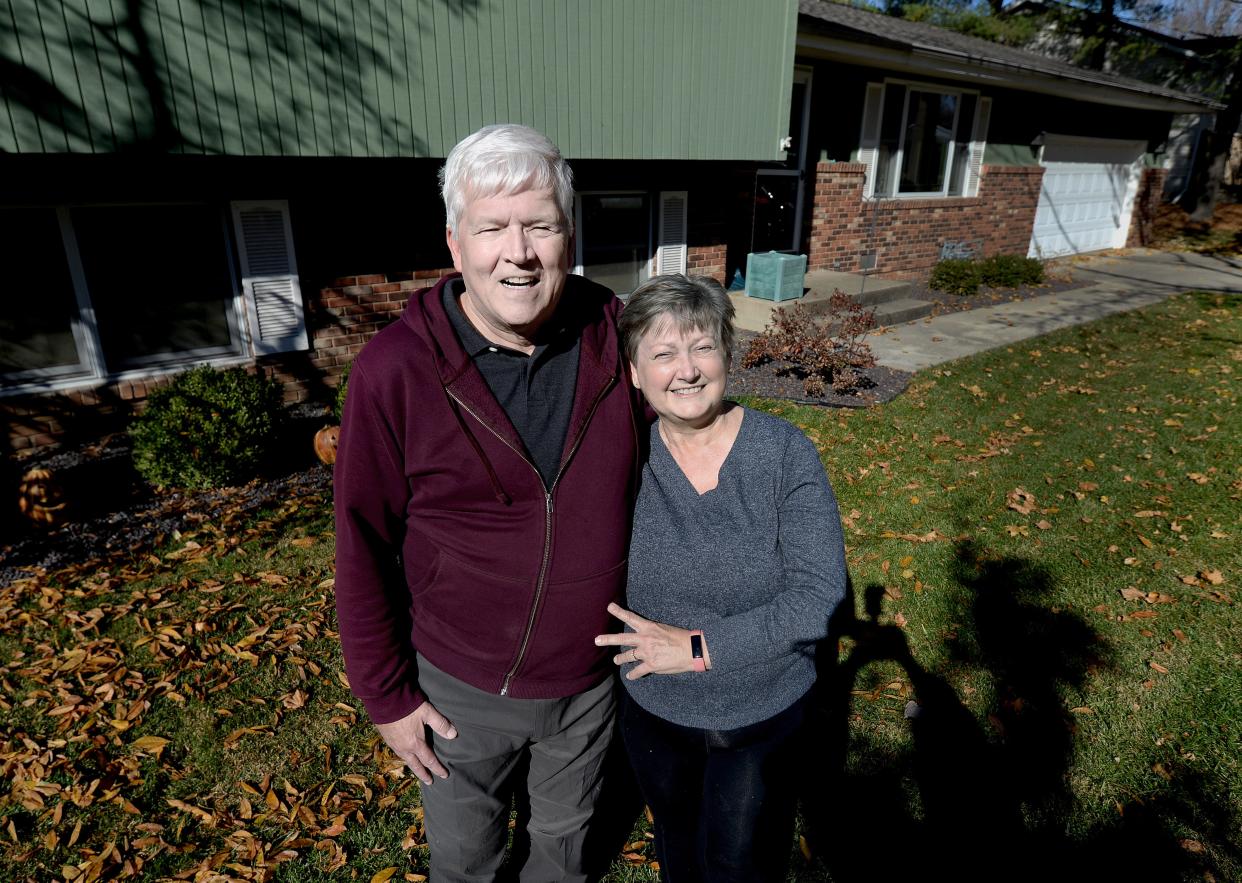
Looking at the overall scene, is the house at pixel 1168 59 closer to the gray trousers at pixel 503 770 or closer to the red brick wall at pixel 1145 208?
the red brick wall at pixel 1145 208

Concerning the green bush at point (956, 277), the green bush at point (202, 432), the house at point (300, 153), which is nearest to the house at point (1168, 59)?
the green bush at point (956, 277)

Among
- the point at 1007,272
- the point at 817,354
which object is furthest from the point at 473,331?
the point at 1007,272

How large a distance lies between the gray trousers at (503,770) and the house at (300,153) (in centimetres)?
534

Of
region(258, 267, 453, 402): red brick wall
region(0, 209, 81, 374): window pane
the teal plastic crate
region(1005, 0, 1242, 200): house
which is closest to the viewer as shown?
region(0, 209, 81, 374): window pane

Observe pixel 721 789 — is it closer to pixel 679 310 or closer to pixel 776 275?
pixel 679 310

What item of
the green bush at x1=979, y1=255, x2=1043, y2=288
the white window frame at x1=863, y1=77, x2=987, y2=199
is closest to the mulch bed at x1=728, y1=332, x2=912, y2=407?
the white window frame at x1=863, y1=77, x2=987, y2=199

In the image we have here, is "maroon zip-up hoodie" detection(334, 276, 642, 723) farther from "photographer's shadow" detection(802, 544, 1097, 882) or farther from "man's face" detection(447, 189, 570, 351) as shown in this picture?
Answer: "photographer's shadow" detection(802, 544, 1097, 882)

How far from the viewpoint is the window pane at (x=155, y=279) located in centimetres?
630

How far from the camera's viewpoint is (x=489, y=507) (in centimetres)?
185

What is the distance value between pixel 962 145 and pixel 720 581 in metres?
16.1

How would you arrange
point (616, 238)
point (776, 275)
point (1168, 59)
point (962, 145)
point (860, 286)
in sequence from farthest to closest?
point (1168, 59), point (962, 145), point (860, 286), point (776, 275), point (616, 238)

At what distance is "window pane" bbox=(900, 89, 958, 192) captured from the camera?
45.0ft

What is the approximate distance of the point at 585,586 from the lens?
6.40 ft

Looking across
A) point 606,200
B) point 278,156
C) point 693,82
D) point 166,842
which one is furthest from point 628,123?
point 166,842
